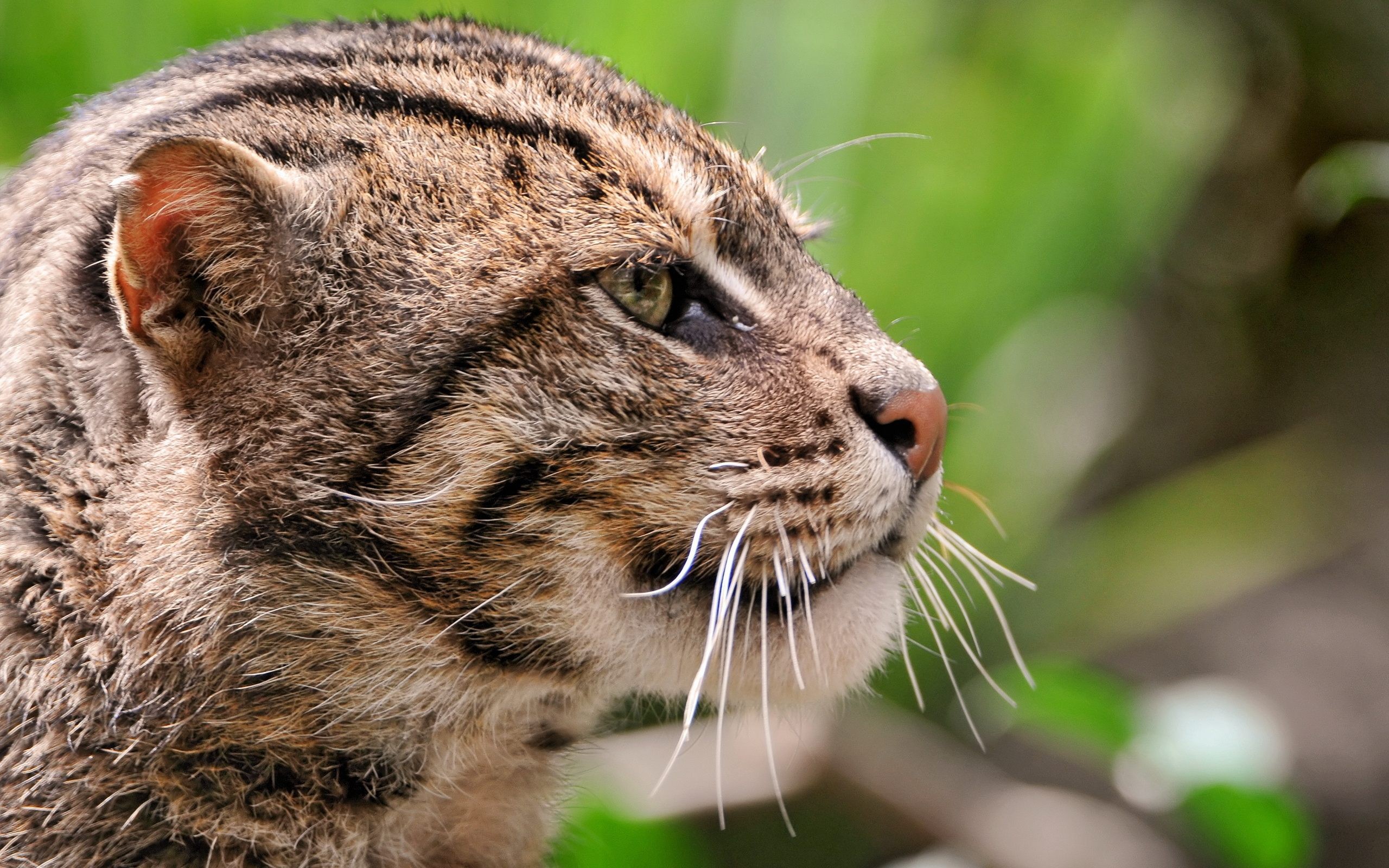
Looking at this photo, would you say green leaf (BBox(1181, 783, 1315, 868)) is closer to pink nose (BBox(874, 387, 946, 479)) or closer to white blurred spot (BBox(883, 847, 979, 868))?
white blurred spot (BBox(883, 847, 979, 868))

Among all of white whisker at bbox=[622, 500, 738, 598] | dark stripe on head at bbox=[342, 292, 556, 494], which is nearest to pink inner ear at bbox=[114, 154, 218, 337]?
dark stripe on head at bbox=[342, 292, 556, 494]

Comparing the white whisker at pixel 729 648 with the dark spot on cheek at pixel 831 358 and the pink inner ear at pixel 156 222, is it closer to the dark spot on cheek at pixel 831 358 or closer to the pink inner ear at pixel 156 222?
the dark spot on cheek at pixel 831 358

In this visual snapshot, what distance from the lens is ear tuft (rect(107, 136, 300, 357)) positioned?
1639 millimetres

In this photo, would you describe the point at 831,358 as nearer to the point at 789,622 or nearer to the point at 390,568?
the point at 789,622

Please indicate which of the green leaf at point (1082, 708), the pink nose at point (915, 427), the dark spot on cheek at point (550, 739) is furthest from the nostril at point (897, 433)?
the green leaf at point (1082, 708)

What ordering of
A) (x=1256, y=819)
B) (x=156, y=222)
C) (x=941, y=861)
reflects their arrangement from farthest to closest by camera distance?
(x=941, y=861) < (x=1256, y=819) < (x=156, y=222)

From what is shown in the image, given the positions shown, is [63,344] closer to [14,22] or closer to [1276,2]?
[14,22]

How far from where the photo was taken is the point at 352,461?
1728mm

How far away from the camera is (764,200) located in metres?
2.07

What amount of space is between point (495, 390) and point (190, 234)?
439 millimetres

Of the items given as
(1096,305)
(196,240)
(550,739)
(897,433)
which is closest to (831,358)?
(897,433)

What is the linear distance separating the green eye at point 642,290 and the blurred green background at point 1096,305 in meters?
1.89

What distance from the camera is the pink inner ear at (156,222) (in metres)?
1.64

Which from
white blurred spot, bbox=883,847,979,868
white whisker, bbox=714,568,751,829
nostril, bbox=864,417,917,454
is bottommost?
white blurred spot, bbox=883,847,979,868
